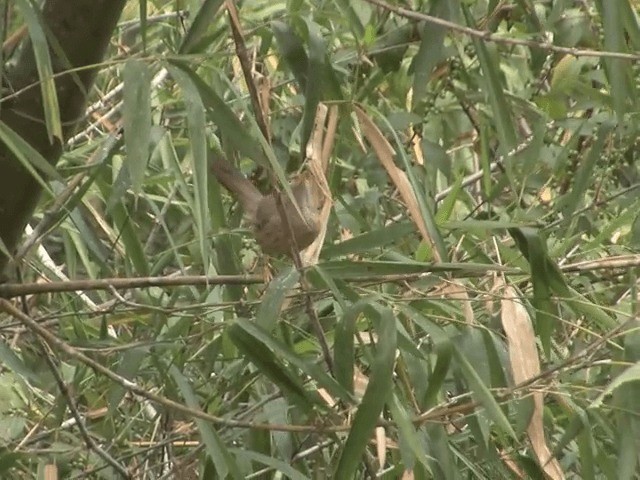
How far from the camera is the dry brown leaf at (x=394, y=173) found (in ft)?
3.00

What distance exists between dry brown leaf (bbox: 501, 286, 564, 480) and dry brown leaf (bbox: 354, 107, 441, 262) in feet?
0.29

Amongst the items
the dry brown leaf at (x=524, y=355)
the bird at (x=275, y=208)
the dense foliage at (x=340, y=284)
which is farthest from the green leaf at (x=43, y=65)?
the dry brown leaf at (x=524, y=355)

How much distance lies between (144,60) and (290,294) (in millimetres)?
236

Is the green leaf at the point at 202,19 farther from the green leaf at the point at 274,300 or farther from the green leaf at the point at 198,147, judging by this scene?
the green leaf at the point at 274,300

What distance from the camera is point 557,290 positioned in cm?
95

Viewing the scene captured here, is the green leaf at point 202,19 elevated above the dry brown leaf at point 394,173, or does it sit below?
above

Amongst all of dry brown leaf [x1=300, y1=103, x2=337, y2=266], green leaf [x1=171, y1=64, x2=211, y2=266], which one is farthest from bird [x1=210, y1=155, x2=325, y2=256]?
green leaf [x1=171, y1=64, x2=211, y2=266]

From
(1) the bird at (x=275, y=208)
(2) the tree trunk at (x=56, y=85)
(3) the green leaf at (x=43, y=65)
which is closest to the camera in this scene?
(3) the green leaf at (x=43, y=65)

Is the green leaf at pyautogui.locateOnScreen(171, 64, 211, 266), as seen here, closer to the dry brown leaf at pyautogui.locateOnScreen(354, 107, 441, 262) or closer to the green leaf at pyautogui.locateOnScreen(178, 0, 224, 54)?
the green leaf at pyautogui.locateOnScreen(178, 0, 224, 54)

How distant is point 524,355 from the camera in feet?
3.18

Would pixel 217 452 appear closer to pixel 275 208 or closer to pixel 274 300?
pixel 274 300

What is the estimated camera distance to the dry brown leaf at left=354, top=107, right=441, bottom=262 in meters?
0.91

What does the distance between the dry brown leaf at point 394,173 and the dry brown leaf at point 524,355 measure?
9 centimetres

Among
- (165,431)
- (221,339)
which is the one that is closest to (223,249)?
(221,339)
